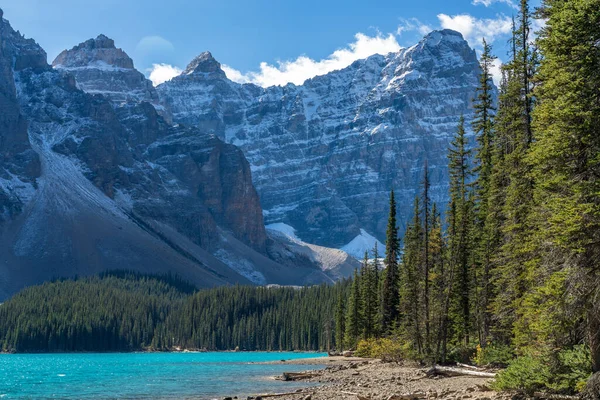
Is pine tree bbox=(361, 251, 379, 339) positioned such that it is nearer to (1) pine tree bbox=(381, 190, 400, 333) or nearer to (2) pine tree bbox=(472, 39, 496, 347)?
(1) pine tree bbox=(381, 190, 400, 333)

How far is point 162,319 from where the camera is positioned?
176375 millimetres

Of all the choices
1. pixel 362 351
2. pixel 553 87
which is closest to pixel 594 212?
pixel 553 87

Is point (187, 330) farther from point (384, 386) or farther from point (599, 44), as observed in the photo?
point (599, 44)

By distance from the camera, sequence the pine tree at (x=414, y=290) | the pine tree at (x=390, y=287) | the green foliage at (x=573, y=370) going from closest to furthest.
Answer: the green foliage at (x=573, y=370) → the pine tree at (x=414, y=290) → the pine tree at (x=390, y=287)

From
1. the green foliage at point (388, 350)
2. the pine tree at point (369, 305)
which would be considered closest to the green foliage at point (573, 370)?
the green foliage at point (388, 350)

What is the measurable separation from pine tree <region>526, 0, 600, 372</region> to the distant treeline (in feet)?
371

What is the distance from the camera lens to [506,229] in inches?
1149

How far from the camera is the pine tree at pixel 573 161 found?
59.3 feet

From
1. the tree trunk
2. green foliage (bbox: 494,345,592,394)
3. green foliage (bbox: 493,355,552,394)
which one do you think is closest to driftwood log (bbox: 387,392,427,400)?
green foliage (bbox: 494,345,592,394)

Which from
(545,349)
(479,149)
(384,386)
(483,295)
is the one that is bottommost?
(384,386)

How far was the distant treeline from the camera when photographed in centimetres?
14938

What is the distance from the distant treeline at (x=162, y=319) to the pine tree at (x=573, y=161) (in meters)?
113

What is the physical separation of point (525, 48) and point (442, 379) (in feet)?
53.4

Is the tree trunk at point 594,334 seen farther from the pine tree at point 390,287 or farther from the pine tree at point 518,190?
the pine tree at point 390,287
